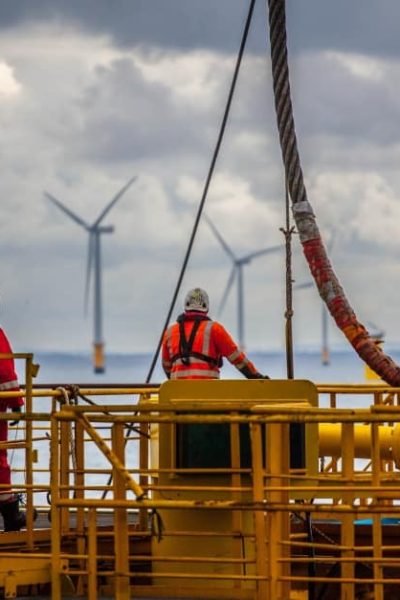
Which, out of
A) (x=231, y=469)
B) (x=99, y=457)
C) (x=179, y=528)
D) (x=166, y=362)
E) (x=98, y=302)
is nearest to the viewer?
(x=231, y=469)

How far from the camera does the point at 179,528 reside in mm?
10945

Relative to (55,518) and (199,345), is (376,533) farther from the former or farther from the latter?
(199,345)

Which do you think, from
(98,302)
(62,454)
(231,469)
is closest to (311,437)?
(231,469)

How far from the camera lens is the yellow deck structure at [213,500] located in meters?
9.16

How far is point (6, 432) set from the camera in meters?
11.9

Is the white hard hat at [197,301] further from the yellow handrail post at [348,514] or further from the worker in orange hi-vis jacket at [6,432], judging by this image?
the yellow handrail post at [348,514]

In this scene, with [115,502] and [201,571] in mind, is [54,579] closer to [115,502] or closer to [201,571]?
[115,502]

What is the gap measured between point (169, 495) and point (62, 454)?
3.83ft

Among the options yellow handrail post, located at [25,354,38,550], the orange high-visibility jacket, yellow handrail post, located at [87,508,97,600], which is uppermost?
the orange high-visibility jacket

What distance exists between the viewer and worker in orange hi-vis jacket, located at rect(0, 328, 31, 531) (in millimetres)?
11820

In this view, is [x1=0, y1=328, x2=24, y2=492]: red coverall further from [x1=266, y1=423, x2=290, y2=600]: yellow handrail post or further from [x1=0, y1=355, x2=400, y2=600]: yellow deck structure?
[x1=266, y1=423, x2=290, y2=600]: yellow handrail post

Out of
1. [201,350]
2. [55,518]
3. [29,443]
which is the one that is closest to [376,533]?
[55,518]

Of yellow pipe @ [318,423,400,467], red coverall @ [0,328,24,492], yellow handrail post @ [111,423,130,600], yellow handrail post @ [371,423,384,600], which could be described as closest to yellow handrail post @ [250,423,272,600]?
yellow handrail post @ [371,423,384,600]

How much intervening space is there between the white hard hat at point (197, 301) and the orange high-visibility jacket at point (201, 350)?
0.05 m
